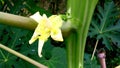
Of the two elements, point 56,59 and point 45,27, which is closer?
point 45,27

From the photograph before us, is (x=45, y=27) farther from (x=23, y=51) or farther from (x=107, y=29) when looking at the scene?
(x=107, y=29)

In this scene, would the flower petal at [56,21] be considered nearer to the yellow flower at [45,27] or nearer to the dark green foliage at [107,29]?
the yellow flower at [45,27]

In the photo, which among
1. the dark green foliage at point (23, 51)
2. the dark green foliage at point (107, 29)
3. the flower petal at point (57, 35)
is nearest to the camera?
the flower petal at point (57, 35)

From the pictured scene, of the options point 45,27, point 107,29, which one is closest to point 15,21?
point 45,27

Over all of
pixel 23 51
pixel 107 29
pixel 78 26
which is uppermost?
pixel 78 26

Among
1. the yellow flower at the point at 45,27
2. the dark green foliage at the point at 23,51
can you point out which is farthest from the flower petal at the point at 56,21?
the dark green foliage at the point at 23,51

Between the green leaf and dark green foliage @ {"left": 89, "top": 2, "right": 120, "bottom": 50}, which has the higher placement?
the green leaf

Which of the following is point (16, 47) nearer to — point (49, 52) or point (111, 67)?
point (49, 52)

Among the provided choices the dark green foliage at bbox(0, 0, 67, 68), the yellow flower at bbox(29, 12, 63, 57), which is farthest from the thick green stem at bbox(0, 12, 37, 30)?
the dark green foliage at bbox(0, 0, 67, 68)

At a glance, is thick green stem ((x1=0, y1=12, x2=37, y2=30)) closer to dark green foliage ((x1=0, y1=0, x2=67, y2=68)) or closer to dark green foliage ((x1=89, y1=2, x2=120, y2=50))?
dark green foliage ((x1=0, y1=0, x2=67, y2=68))

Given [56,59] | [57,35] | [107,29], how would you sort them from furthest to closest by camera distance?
[107,29]
[56,59]
[57,35]

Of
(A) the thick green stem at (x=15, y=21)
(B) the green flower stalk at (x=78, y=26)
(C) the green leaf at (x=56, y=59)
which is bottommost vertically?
(C) the green leaf at (x=56, y=59)
